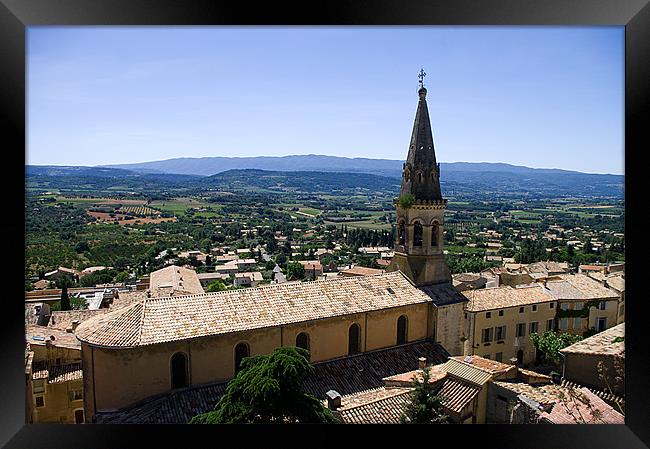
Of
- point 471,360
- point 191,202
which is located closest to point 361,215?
point 191,202

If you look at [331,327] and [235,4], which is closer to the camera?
[235,4]

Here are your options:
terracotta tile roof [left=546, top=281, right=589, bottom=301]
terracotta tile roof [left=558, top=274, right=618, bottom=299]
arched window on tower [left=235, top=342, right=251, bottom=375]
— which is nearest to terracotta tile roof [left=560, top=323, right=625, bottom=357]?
arched window on tower [left=235, top=342, right=251, bottom=375]

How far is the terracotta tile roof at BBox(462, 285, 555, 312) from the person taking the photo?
14688 mm

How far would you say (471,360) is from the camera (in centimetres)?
934

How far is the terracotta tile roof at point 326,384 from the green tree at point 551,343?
5187 millimetres

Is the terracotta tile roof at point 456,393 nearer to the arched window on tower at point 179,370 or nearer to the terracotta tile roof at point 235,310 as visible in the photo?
the terracotta tile roof at point 235,310

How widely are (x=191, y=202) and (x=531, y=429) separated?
65.7m

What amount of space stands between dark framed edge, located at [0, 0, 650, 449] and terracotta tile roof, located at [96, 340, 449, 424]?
3679 millimetres

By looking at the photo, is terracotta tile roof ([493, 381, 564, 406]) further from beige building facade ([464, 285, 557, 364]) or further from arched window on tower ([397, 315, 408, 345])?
beige building facade ([464, 285, 557, 364])

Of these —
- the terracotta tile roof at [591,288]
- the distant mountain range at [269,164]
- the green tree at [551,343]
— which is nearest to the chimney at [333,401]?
the green tree at [551,343]

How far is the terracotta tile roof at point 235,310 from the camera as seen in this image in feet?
25.0

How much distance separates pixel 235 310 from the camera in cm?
847

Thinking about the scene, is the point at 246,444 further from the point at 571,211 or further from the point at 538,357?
the point at 571,211
